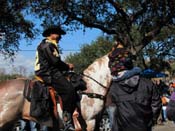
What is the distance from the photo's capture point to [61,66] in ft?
33.3

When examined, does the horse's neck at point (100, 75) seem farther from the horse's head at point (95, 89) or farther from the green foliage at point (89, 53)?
the green foliage at point (89, 53)

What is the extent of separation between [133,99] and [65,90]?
3.65 metres

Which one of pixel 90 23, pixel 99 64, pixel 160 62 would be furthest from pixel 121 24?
pixel 160 62

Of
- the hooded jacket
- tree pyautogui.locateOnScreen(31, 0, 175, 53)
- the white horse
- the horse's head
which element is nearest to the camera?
the hooded jacket

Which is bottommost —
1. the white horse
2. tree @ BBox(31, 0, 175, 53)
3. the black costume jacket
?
the white horse

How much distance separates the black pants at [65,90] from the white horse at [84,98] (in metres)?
0.42

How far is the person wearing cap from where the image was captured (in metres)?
9.97

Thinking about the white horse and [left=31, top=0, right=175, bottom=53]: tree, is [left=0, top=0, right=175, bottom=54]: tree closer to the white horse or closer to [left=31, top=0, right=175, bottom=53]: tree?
[left=31, top=0, right=175, bottom=53]: tree

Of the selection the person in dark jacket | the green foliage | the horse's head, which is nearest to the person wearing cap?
the horse's head

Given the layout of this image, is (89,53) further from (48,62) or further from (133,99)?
(133,99)

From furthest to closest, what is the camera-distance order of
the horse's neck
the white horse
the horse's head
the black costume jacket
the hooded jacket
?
the horse's neck, the horse's head, the white horse, the black costume jacket, the hooded jacket

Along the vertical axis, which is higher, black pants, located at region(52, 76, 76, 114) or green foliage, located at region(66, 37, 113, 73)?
green foliage, located at region(66, 37, 113, 73)

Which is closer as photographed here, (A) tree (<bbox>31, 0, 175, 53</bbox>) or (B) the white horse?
(B) the white horse

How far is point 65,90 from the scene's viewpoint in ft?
32.8
